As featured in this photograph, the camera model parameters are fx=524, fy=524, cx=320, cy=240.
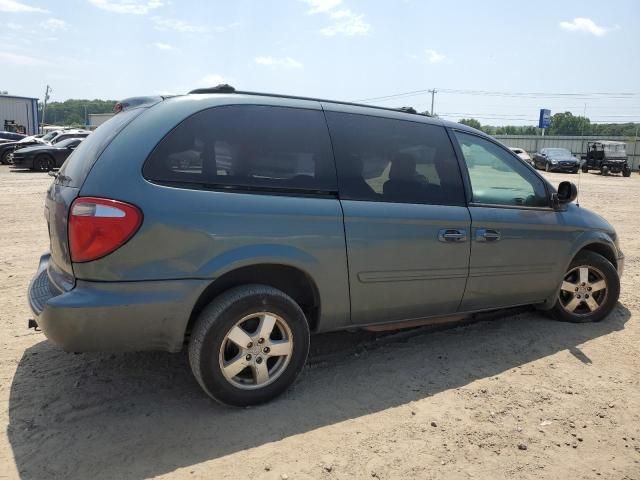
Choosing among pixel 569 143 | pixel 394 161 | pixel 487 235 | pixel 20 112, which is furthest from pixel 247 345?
pixel 20 112

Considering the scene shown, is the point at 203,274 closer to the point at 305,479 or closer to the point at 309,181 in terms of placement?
the point at 309,181

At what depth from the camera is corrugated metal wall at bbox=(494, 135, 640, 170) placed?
4216 cm

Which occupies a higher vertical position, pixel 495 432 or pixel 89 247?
pixel 89 247

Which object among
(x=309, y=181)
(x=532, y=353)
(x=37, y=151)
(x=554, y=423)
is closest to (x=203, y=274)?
(x=309, y=181)

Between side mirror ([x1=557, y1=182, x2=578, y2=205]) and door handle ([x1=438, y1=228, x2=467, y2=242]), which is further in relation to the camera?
side mirror ([x1=557, y1=182, x2=578, y2=205])

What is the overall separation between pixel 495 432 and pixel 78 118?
137051 mm

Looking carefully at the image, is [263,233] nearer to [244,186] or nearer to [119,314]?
[244,186]

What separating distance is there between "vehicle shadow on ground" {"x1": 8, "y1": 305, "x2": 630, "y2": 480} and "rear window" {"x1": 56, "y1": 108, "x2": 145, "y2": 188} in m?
1.31

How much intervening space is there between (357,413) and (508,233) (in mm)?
1853

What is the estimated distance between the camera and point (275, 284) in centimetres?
330

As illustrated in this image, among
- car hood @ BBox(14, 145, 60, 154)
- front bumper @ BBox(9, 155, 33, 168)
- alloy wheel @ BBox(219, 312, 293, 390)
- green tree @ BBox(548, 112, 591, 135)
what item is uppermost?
green tree @ BBox(548, 112, 591, 135)

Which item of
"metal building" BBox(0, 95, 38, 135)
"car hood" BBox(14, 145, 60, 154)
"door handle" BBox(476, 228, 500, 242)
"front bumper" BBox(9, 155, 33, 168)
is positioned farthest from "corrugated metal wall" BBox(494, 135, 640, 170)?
"metal building" BBox(0, 95, 38, 135)

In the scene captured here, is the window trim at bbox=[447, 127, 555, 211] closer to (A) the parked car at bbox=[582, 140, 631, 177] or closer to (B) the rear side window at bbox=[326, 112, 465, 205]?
(B) the rear side window at bbox=[326, 112, 465, 205]

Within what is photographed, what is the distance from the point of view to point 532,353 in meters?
4.08
